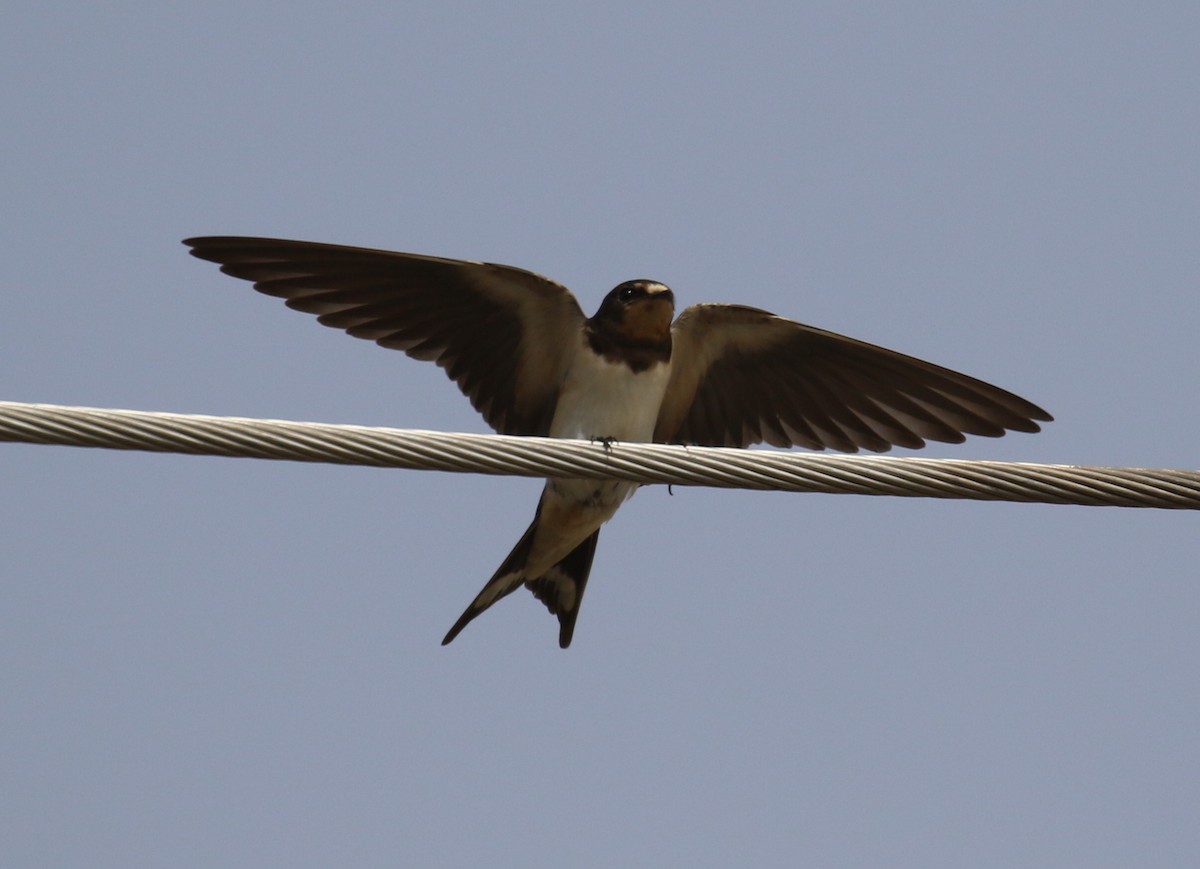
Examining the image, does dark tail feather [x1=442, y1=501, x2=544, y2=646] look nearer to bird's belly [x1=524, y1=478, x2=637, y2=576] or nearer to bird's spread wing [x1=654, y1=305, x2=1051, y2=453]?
bird's belly [x1=524, y1=478, x2=637, y2=576]

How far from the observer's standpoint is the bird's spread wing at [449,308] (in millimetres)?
4652

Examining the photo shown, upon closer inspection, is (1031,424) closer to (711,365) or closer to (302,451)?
(711,365)

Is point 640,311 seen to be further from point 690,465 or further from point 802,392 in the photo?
point 690,465

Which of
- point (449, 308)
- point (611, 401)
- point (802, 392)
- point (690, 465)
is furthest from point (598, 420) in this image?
point (690, 465)

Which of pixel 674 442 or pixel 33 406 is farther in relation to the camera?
pixel 674 442

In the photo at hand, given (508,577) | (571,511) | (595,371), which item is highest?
(595,371)

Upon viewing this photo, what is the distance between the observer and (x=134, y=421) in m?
2.69

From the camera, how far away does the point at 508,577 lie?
5.02 metres

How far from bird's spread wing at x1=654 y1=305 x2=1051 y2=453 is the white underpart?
267 mm

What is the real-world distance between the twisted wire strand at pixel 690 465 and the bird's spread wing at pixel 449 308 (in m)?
1.84

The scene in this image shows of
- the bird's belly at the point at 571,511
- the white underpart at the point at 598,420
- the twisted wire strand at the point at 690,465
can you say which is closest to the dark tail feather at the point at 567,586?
the bird's belly at the point at 571,511

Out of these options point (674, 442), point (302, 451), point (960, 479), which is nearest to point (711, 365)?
point (674, 442)

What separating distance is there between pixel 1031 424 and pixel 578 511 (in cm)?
139

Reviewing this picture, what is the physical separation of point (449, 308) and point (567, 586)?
1.02 m
